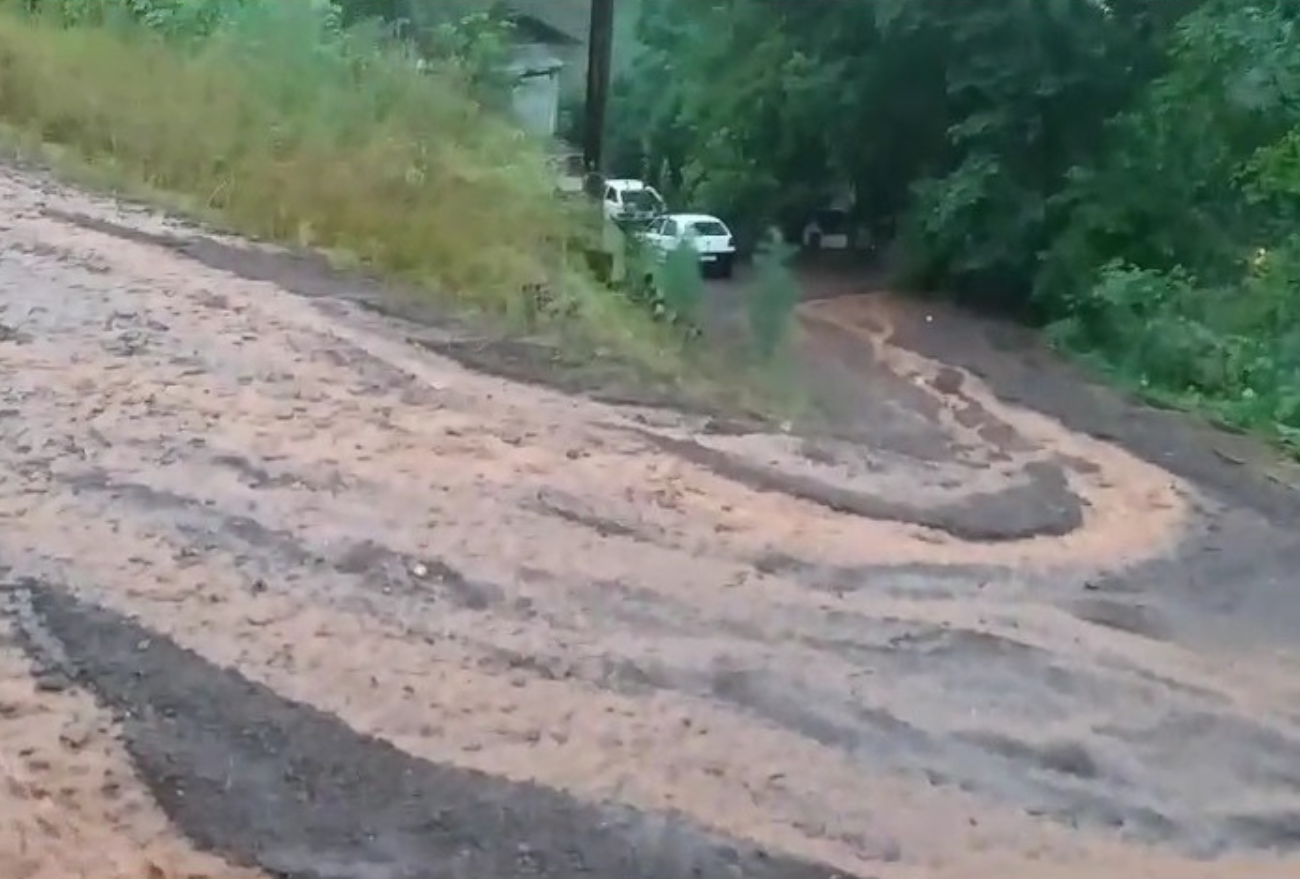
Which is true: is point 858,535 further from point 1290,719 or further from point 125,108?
point 125,108

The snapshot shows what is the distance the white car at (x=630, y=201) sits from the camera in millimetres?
5965

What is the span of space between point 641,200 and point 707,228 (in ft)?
0.83

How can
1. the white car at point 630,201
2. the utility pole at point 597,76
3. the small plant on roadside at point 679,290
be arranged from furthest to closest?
the utility pole at point 597,76, the white car at point 630,201, the small plant on roadside at point 679,290

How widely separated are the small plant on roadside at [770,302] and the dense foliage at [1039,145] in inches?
72.2

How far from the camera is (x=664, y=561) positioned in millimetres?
3266

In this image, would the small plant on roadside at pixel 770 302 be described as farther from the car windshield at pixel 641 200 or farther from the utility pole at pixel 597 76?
the utility pole at pixel 597 76

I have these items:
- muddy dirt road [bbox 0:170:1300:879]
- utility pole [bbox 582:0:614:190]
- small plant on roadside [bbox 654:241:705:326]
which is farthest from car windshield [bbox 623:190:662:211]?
muddy dirt road [bbox 0:170:1300:879]

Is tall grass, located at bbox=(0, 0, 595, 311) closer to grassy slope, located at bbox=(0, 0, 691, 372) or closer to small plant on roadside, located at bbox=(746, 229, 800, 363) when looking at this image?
grassy slope, located at bbox=(0, 0, 691, 372)

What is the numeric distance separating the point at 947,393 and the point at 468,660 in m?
4.66

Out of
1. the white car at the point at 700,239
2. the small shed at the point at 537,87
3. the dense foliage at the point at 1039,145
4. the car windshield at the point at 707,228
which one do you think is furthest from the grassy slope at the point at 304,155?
the dense foliage at the point at 1039,145

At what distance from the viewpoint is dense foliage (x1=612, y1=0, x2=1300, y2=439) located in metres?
8.12

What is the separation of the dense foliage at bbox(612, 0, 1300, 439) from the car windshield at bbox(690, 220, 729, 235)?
2.06 ft

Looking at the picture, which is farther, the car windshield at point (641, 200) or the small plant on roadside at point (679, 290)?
the car windshield at point (641, 200)

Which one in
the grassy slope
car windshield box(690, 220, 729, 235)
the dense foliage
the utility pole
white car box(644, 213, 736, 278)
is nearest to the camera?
the grassy slope
